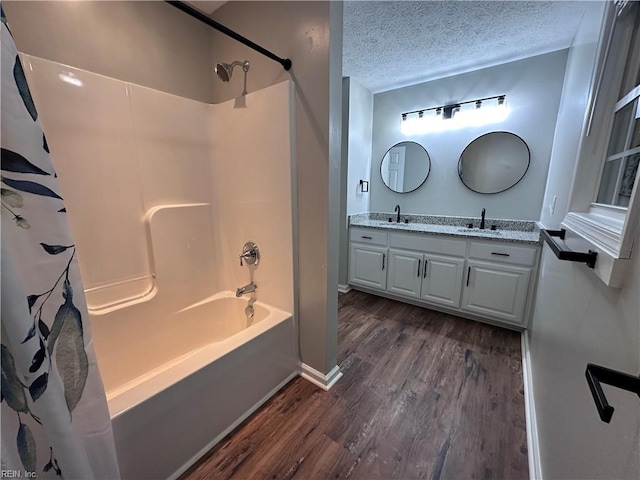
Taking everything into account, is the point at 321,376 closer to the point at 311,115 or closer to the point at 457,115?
the point at 311,115

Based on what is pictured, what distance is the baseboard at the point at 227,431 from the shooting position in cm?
113

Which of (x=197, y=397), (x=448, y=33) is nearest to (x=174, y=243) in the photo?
(x=197, y=397)

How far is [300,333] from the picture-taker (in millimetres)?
1712

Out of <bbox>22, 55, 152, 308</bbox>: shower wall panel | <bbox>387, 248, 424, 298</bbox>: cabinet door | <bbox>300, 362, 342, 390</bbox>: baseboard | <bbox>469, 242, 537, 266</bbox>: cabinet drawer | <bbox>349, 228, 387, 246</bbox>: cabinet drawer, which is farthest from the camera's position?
<bbox>349, 228, 387, 246</bbox>: cabinet drawer

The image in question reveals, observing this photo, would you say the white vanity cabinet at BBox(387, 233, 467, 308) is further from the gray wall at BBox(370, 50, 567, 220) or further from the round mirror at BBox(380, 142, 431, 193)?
the round mirror at BBox(380, 142, 431, 193)

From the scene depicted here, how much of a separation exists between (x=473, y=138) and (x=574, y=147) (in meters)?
1.36

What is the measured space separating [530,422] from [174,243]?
2395mm

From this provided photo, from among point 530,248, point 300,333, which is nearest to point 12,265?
point 300,333

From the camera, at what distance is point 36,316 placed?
60cm

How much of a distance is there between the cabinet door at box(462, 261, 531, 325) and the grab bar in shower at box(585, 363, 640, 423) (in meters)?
2.02

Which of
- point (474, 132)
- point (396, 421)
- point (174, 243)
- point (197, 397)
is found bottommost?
point (396, 421)

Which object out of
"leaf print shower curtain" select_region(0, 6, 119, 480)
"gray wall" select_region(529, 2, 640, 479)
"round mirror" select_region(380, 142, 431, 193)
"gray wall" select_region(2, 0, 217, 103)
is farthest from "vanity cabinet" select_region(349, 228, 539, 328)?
"leaf print shower curtain" select_region(0, 6, 119, 480)

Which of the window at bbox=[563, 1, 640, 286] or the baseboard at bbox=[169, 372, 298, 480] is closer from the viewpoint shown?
the window at bbox=[563, 1, 640, 286]

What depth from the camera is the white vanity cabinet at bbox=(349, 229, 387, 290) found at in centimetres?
281
